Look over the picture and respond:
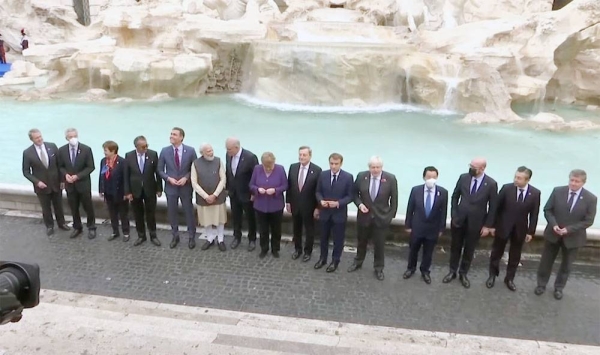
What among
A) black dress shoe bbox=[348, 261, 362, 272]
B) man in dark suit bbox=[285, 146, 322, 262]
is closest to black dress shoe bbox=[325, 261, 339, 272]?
black dress shoe bbox=[348, 261, 362, 272]

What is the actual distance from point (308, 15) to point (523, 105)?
7.85 meters

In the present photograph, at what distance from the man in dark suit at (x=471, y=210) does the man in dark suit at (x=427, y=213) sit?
0.48ft

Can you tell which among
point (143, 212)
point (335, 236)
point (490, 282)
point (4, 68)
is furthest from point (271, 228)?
point (4, 68)

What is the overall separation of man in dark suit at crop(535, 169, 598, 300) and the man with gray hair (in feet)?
10.7

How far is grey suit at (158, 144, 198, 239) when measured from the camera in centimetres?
525

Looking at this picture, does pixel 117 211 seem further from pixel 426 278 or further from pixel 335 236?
pixel 426 278

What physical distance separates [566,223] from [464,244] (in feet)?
3.03

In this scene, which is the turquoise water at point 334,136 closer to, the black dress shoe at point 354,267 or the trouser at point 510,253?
the black dress shoe at point 354,267

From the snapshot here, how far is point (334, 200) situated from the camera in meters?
4.86

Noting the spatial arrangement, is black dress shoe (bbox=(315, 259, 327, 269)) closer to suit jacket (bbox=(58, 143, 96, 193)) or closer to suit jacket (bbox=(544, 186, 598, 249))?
suit jacket (bbox=(544, 186, 598, 249))

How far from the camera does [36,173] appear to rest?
545cm

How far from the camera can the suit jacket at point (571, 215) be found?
14.0ft

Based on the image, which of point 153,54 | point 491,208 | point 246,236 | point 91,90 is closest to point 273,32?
point 153,54

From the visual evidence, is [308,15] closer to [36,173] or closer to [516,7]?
[516,7]
